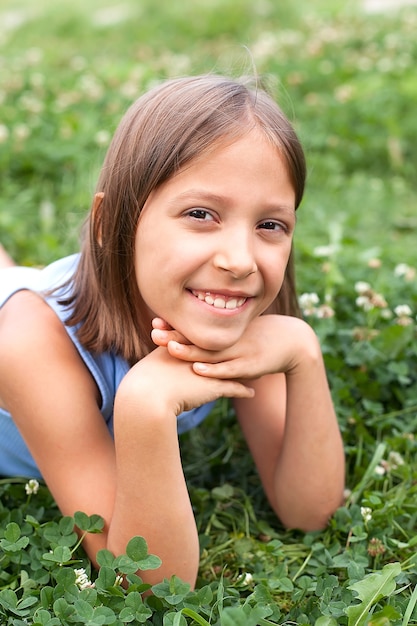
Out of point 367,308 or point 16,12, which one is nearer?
point 367,308

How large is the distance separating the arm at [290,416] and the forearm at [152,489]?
0.18 metres

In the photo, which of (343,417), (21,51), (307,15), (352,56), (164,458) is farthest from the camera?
(307,15)

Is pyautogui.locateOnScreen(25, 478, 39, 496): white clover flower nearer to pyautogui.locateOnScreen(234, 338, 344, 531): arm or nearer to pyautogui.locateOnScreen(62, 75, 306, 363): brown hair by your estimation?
pyautogui.locateOnScreen(62, 75, 306, 363): brown hair

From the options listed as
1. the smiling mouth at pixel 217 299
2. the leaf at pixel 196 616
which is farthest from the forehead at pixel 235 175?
the leaf at pixel 196 616

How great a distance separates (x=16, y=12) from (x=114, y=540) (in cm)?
928

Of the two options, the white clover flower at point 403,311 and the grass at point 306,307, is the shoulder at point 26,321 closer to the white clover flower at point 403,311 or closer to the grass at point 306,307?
the grass at point 306,307

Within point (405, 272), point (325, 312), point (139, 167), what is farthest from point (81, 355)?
point (405, 272)

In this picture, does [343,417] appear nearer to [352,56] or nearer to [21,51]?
[352,56]

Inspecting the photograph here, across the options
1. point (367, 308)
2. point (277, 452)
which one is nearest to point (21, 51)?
point (367, 308)

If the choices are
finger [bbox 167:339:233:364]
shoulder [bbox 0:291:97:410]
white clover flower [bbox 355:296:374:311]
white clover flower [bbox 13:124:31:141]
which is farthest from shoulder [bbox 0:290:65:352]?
white clover flower [bbox 13:124:31:141]

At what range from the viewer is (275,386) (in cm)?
236

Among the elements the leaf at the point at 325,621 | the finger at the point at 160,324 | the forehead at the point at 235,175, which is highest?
the forehead at the point at 235,175

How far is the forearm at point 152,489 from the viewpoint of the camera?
5.84 ft

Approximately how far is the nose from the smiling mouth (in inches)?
2.8
